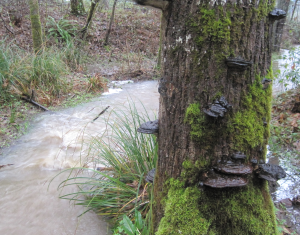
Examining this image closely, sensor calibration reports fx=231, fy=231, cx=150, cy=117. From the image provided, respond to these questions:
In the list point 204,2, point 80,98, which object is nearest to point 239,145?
point 204,2

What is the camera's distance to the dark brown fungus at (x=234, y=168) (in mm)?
1313

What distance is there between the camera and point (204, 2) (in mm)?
1299

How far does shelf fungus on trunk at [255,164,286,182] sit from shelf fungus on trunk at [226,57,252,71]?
62 centimetres

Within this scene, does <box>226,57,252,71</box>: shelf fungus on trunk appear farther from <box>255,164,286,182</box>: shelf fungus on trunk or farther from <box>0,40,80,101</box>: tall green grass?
<box>0,40,80,101</box>: tall green grass

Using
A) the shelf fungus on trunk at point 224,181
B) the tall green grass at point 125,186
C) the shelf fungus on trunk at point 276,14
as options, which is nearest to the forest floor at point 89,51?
the tall green grass at point 125,186

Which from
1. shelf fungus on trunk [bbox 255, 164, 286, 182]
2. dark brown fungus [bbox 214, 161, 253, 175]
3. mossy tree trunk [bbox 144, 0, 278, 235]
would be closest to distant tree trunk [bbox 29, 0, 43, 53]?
mossy tree trunk [bbox 144, 0, 278, 235]

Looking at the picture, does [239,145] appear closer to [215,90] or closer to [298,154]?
[215,90]

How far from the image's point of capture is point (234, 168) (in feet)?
4.44

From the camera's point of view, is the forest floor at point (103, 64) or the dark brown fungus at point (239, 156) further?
the forest floor at point (103, 64)

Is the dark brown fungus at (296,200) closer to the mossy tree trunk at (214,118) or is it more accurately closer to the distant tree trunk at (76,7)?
the mossy tree trunk at (214,118)

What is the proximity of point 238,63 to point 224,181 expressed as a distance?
0.66 metres

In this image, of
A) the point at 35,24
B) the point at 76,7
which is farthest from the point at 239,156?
the point at 76,7

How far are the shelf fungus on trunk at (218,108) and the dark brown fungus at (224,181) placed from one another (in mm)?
360

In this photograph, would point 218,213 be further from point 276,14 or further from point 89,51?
point 89,51
